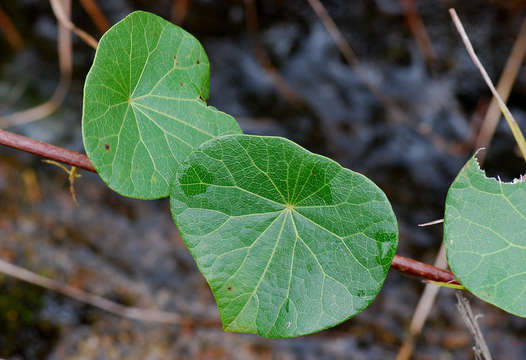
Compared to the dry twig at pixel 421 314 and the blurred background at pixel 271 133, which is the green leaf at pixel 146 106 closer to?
the blurred background at pixel 271 133

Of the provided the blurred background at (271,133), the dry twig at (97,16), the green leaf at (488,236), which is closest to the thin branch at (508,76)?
the blurred background at (271,133)

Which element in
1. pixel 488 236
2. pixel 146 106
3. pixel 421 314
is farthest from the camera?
pixel 421 314

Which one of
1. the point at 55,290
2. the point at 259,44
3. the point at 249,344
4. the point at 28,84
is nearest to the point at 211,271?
the point at 249,344

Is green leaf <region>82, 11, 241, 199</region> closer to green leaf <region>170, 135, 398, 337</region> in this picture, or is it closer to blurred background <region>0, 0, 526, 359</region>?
green leaf <region>170, 135, 398, 337</region>

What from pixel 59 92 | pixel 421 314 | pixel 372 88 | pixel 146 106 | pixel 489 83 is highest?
pixel 489 83

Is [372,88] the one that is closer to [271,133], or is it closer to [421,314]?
[271,133]

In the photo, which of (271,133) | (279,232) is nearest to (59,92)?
(271,133)

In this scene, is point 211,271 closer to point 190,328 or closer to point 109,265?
point 190,328
